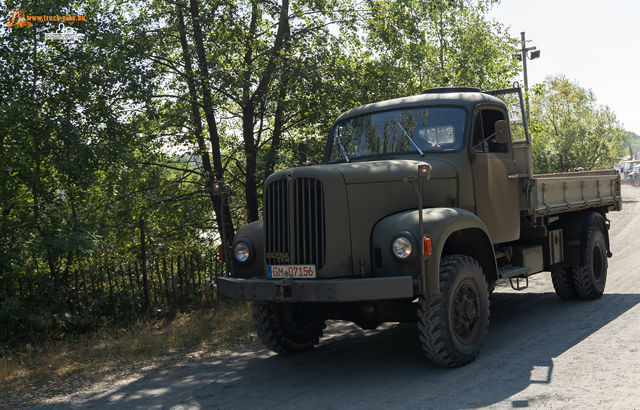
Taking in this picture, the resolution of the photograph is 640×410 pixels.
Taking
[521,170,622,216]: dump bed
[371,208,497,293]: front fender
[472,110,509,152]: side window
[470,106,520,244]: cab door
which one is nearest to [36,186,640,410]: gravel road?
[371,208,497,293]: front fender

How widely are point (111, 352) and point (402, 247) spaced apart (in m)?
3.86

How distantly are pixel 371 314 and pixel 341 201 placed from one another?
3.71 feet

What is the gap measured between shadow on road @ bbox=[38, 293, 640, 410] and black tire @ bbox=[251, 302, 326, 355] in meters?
0.14

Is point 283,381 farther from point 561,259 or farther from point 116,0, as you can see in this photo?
point 116,0

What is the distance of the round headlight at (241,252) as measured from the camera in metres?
6.40

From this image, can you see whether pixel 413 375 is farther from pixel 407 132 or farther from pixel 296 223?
pixel 407 132

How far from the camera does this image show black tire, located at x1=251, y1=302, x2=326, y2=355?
6543mm

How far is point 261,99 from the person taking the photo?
1155 centimetres

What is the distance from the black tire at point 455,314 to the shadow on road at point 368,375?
7.0 inches

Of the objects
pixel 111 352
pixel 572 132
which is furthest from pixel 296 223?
pixel 572 132

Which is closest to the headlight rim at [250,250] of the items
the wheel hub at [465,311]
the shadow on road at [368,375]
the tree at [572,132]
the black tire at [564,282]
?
the shadow on road at [368,375]

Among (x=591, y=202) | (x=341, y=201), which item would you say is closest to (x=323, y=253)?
(x=341, y=201)

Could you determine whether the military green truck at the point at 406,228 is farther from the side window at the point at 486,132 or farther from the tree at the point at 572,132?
the tree at the point at 572,132

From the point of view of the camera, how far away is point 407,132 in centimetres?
706
